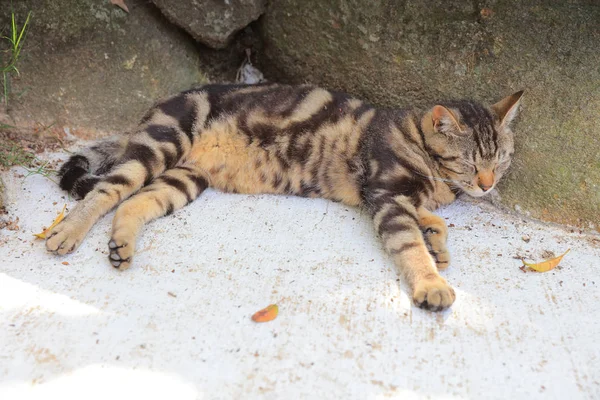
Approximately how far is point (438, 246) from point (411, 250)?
206 mm

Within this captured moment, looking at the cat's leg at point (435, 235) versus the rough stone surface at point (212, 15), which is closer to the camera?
the cat's leg at point (435, 235)

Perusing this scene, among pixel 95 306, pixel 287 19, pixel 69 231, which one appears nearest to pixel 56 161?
pixel 69 231

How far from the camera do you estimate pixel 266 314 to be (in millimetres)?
2260

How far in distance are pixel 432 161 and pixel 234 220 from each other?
3.86 feet

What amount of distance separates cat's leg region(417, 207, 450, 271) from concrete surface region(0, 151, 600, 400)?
2.8 inches

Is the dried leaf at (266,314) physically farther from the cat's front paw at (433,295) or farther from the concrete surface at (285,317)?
the cat's front paw at (433,295)

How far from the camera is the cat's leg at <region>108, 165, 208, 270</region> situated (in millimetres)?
2549

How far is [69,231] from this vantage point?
2.64 metres

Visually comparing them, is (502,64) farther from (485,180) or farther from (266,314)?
(266,314)

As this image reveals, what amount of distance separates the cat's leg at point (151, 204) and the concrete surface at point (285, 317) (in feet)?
0.28

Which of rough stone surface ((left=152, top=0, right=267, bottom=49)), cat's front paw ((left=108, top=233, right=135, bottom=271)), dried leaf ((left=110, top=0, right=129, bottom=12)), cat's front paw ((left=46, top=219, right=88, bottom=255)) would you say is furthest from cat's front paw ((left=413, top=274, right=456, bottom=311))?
dried leaf ((left=110, top=0, right=129, bottom=12))

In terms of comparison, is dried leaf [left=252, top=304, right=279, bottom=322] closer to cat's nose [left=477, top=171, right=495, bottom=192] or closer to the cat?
the cat

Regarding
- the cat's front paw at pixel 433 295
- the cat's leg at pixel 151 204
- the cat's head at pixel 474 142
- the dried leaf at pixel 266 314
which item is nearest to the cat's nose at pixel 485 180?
the cat's head at pixel 474 142

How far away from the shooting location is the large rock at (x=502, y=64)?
2840 mm
